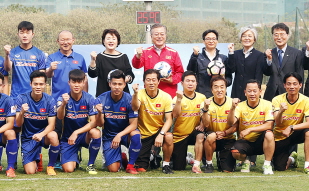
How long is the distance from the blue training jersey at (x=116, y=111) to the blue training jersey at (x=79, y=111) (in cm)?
15

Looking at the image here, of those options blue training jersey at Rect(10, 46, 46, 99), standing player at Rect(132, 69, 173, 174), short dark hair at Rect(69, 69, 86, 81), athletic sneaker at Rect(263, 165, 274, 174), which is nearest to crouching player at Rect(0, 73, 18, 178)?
blue training jersey at Rect(10, 46, 46, 99)

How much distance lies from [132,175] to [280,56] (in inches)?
109

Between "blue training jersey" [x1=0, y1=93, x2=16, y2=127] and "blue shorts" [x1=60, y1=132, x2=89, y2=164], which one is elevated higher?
"blue training jersey" [x1=0, y1=93, x2=16, y2=127]

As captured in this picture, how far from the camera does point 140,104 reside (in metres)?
6.88

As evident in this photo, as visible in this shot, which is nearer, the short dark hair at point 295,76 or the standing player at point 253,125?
the standing player at point 253,125

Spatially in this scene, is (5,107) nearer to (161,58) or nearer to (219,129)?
(161,58)

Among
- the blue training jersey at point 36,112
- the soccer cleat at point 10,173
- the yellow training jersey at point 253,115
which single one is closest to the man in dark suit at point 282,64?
the yellow training jersey at point 253,115

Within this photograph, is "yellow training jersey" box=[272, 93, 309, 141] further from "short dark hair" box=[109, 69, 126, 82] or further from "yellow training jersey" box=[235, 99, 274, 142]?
"short dark hair" box=[109, 69, 126, 82]

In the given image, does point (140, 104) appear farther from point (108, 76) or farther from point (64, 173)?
point (64, 173)

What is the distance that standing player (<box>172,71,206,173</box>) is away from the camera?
686 centimetres

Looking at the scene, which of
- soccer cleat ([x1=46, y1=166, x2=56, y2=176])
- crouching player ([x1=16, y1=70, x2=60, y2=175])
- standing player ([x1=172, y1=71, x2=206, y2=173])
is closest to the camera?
soccer cleat ([x1=46, y1=166, x2=56, y2=176])

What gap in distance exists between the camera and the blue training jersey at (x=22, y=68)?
23.5ft

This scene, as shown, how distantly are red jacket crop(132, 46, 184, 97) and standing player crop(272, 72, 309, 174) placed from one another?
137 centimetres

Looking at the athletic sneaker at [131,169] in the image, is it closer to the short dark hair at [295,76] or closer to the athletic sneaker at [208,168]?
the athletic sneaker at [208,168]
